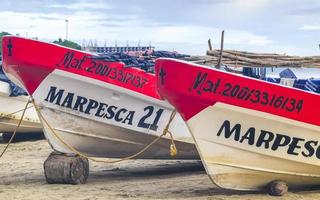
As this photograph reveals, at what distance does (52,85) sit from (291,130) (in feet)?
11.0

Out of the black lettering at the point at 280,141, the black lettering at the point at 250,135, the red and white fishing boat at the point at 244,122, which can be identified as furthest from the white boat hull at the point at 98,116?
the black lettering at the point at 280,141

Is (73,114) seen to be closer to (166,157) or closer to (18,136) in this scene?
(166,157)

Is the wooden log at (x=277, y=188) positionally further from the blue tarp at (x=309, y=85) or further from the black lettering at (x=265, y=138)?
the blue tarp at (x=309, y=85)

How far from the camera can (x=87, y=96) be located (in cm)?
885

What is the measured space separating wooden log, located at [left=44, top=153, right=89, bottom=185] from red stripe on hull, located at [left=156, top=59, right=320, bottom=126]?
81.6 inches

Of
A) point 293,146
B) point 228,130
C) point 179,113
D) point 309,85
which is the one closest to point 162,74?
point 179,113

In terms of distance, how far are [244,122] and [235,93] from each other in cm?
35

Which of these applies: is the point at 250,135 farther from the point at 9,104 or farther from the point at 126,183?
the point at 9,104

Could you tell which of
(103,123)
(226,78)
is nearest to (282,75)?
(103,123)

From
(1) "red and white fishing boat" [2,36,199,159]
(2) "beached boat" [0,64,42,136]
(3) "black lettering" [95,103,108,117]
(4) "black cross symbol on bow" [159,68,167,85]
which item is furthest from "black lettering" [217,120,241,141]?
(2) "beached boat" [0,64,42,136]

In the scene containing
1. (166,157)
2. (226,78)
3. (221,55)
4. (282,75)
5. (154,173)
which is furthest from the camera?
(282,75)

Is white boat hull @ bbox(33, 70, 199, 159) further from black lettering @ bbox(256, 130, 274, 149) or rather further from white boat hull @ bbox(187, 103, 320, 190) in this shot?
black lettering @ bbox(256, 130, 274, 149)

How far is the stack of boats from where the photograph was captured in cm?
720

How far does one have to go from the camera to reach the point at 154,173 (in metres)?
9.95
